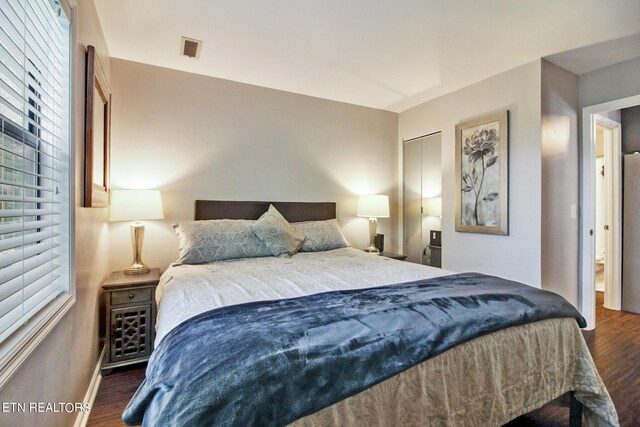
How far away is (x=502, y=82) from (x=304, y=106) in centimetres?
209

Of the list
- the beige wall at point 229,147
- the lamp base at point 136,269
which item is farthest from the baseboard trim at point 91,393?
the beige wall at point 229,147

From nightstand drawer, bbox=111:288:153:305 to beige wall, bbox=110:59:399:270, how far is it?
0.61 m

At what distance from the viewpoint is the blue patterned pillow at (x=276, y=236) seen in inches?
110

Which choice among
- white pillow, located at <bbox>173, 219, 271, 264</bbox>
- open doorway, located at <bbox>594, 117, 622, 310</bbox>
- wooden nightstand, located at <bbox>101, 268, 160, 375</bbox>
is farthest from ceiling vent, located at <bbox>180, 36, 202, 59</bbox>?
open doorway, located at <bbox>594, 117, 622, 310</bbox>

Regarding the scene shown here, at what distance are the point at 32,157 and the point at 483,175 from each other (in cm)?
346

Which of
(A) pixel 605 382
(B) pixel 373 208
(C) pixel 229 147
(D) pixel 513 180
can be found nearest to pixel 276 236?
(C) pixel 229 147

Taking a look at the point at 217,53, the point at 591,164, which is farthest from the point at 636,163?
the point at 217,53

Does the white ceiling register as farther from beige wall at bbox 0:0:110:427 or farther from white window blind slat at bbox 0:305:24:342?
white window blind slat at bbox 0:305:24:342

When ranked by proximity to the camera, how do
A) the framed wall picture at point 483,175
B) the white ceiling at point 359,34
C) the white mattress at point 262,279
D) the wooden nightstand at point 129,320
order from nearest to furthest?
the white mattress at point 262,279, the white ceiling at point 359,34, the wooden nightstand at point 129,320, the framed wall picture at point 483,175

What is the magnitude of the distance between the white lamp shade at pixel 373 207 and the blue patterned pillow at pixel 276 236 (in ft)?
3.58

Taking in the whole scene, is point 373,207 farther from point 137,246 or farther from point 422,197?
point 137,246

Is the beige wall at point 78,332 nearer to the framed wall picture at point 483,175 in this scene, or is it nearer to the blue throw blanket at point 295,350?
the blue throw blanket at point 295,350

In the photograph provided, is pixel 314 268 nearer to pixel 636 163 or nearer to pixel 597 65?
pixel 597 65

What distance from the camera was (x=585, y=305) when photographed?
3.00 metres
